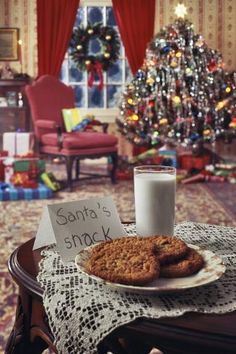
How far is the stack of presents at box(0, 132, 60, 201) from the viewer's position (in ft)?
16.3

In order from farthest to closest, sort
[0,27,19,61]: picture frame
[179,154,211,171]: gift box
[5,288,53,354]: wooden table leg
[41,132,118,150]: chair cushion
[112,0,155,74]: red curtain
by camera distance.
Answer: [0,27,19,61]: picture frame
[112,0,155,74]: red curtain
[179,154,211,171]: gift box
[41,132,118,150]: chair cushion
[5,288,53,354]: wooden table leg

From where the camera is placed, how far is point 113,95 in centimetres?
775

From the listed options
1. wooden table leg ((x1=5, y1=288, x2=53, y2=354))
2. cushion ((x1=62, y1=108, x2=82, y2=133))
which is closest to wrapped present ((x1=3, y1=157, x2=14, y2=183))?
cushion ((x1=62, y1=108, x2=82, y2=133))

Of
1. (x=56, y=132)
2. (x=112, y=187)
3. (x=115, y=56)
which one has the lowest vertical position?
(x=112, y=187)

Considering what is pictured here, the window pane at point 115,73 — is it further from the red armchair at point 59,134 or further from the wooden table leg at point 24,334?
the wooden table leg at point 24,334

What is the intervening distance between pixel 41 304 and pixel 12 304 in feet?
4.89

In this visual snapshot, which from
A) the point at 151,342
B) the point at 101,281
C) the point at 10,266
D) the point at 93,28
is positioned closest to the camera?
the point at 151,342

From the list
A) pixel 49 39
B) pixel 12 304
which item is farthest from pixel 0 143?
pixel 12 304

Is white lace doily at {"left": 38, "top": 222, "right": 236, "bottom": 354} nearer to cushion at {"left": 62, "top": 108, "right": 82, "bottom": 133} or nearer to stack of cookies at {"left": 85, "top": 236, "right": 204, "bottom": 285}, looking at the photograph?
stack of cookies at {"left": 85, "top": 236, "right": 204, "bottom": 285}

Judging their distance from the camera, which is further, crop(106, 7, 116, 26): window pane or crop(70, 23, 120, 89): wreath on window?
crop(106, 7, 116, 26): window pane

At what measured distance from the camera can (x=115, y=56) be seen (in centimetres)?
749

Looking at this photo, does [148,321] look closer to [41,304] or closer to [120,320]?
[120,320]

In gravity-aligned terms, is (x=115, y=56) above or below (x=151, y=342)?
above

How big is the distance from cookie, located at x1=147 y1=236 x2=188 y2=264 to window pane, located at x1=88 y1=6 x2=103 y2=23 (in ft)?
22.8
